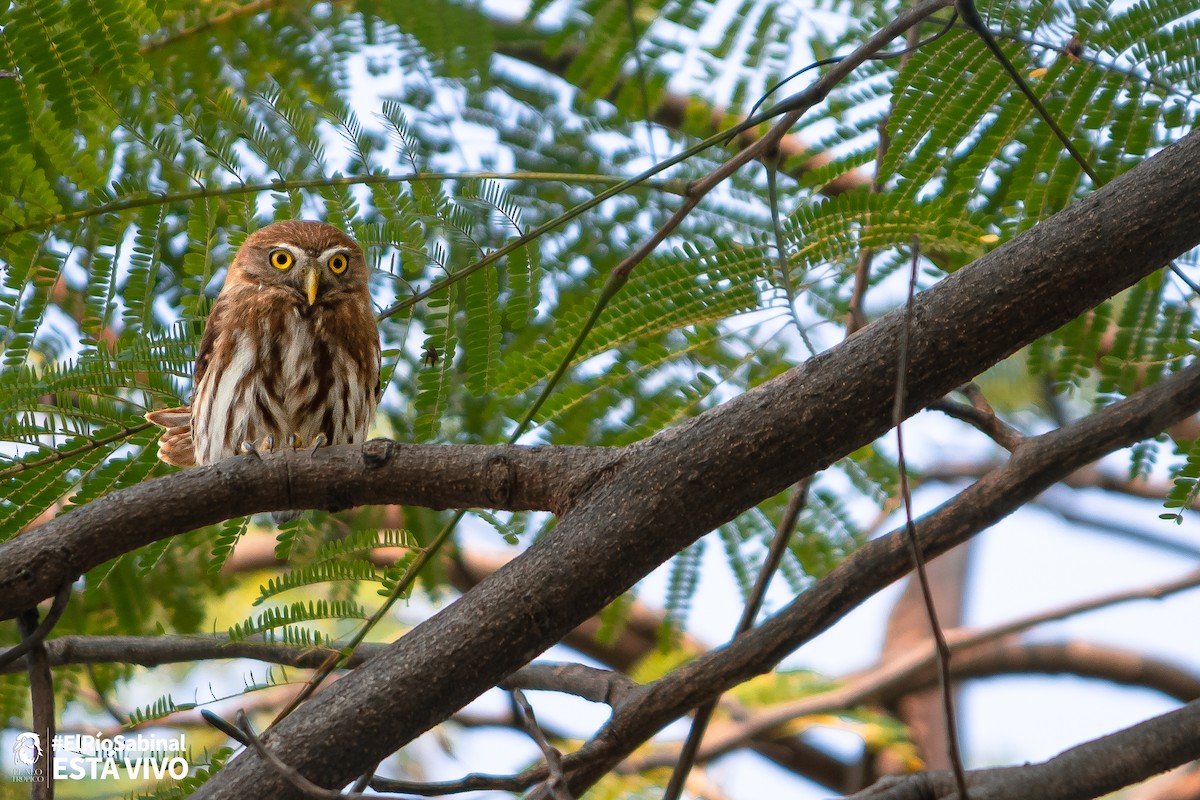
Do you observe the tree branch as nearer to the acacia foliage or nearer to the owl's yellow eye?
the acacia foliage

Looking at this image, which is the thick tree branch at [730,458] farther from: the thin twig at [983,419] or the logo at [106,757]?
the logo at [106,757]

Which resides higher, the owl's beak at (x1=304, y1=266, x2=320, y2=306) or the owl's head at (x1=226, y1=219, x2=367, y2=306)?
the owl's head at (x1=226, y1=219, x2=367, y2=306)

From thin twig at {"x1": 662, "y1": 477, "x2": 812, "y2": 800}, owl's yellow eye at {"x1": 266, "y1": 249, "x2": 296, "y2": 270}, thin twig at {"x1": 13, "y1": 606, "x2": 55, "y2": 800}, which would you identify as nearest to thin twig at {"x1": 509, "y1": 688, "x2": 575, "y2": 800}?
thin twig at {"x1": 662, "y1": 477, "x2": 812, "y2": 800}

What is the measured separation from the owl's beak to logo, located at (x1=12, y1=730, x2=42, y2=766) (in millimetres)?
1669

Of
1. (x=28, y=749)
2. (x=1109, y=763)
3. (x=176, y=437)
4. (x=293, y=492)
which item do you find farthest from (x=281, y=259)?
(x=1109, y=763)

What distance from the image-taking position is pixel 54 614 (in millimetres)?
2629

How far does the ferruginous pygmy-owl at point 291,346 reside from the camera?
3977mm

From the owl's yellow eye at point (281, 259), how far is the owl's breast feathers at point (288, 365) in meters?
0.09

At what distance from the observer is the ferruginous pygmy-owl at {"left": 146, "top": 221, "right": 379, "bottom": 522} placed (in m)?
3.98

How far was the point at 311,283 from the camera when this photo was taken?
4.14 m

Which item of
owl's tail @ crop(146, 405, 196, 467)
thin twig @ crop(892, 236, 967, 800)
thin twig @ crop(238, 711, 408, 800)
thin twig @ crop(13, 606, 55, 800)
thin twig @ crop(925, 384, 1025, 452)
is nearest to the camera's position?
thin twig @ crop(892, 236, 967, 800)

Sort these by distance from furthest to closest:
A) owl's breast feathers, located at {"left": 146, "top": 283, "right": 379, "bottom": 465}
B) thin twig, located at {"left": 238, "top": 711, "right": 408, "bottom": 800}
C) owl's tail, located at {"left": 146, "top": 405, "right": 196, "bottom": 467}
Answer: owl's breast feathers, located at {"left": 146, "top": 283, "right": 379, "bottom": 465}
owl's tail, located at {"left": 146, "top": 405, "right": 196, "bottom": 467}
thin twig, located at {"left": 238, "top": 711, "right": 408, "bottom": 800}

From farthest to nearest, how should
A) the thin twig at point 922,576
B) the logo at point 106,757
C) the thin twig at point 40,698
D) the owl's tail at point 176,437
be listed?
the owl's tail at point 176,437 < the logo at point 106,757 < the thin twig at point 40,698 < the thin twig at point 922,576

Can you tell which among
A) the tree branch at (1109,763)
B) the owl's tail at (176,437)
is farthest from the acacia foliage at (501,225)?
the tree branch at (1109,763)
